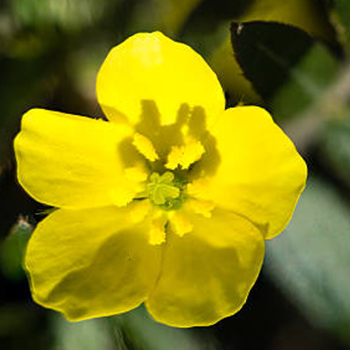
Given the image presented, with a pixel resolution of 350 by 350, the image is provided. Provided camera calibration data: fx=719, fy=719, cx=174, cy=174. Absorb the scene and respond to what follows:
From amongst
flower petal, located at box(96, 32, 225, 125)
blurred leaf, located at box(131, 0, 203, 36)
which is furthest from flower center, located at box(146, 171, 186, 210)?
blurred leaf, located at box(131, 0, 203, 36)

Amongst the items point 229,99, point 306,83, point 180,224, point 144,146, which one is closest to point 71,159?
point 144,146

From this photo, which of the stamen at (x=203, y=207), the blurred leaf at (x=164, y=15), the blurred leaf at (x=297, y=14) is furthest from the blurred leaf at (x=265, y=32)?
the stamen at (x=203, y=207)

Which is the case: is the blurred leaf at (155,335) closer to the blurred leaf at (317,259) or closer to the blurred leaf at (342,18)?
the blurred leaf at (317,259)

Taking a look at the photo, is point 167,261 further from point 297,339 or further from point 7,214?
point 297,339

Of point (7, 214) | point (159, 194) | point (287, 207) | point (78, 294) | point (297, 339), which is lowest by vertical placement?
point (297, 339)

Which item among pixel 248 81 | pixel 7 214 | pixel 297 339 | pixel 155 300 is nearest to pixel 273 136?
pixel 248 81
